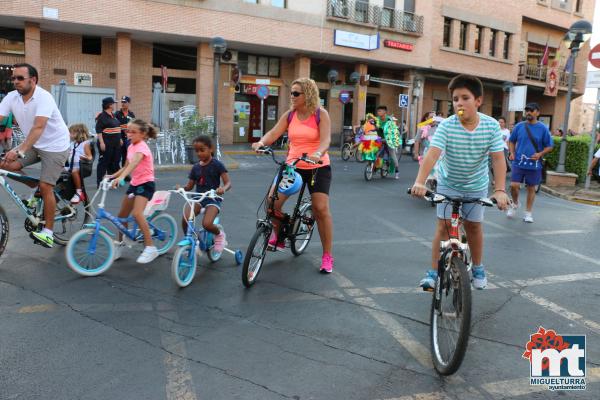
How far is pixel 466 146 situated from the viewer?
13.7 feet

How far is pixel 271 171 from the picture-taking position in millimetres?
15734

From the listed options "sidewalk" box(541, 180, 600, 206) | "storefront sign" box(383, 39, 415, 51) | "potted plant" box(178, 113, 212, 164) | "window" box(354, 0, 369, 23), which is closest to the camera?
"sidewalk" box(541, 180, 600, 206)

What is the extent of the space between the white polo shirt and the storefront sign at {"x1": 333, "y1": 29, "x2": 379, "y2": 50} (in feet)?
74.0

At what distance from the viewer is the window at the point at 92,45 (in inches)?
942

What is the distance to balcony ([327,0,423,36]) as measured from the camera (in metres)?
27.0

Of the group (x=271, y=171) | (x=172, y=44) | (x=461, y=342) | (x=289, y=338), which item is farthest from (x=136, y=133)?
(x=172, y=44)

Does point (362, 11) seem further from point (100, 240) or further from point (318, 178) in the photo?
point (100, 240)

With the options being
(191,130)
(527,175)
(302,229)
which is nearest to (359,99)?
(191,130)

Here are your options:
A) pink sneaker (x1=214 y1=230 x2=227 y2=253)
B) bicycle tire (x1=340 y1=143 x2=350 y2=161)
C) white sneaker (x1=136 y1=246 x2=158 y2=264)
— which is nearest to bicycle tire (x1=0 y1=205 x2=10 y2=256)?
white sneaker (x1=136 y1=246 x2=158 y2=264)

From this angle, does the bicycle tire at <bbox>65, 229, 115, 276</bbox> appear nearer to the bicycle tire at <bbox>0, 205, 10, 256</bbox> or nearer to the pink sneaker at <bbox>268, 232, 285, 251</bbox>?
the bicycle tire at <bbox>0, 205, 10, 256</bbox>

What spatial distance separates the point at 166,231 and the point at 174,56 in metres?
21.4

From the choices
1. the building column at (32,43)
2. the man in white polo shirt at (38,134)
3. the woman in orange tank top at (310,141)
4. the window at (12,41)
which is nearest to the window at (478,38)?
the building column at (32,43)

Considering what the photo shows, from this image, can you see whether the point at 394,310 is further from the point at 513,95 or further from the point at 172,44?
the point at 172,44

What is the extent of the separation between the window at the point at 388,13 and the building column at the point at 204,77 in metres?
9.96
